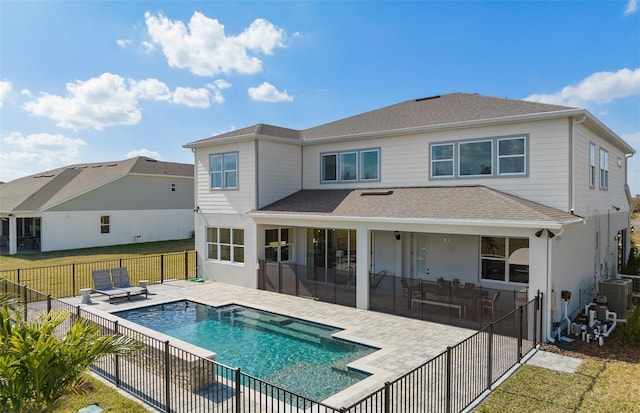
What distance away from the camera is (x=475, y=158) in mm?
14047

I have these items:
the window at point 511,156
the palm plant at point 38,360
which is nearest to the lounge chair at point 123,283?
the palm plant at point 38,360

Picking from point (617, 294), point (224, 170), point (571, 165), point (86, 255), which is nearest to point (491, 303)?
point (571, 165)

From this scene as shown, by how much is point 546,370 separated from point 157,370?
829 centimetres

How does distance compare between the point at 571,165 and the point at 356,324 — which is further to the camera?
the point at 356,324

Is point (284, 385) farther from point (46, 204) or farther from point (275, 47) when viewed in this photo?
point (46, 204)

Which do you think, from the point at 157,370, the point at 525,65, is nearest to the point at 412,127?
the point at 525,65

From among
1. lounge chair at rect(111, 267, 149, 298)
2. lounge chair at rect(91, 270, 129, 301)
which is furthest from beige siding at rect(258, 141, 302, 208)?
lounge chair at rect(91, 270, 129, 301)

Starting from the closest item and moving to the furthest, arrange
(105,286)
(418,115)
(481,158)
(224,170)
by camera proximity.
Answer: (481,158), (105,286), (418,115), (224,170)

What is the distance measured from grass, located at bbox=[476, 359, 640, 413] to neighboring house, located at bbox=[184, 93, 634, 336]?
7.31ft

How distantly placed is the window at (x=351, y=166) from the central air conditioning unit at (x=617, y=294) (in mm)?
8808

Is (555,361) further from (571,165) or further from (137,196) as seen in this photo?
(137,196)

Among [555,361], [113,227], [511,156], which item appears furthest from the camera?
[113,227]

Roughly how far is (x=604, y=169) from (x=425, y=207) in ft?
26.9

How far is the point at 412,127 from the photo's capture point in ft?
49.3
